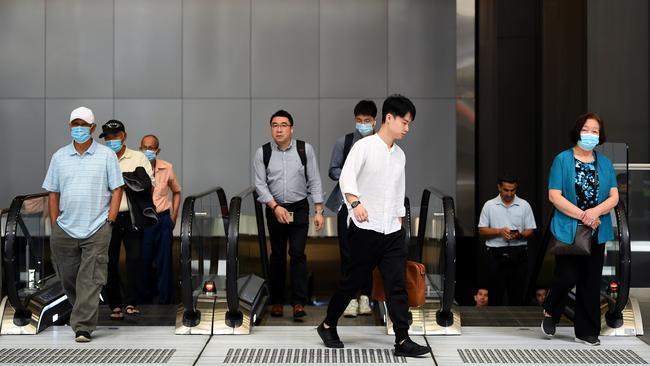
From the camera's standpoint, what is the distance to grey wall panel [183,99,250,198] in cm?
1430

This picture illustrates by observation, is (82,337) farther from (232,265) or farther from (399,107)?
(399,107)

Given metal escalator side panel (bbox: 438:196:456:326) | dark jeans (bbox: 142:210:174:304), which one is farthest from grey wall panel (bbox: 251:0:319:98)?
metal escalator side panel (bbox: 438:196:456:326)

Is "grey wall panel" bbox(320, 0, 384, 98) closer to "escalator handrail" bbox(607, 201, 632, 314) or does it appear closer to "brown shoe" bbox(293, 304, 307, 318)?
"brown shoe" bbox(293, 304, 307, 318)

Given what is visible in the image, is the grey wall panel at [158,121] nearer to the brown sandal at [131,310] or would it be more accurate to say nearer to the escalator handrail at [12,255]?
the brown sandal at [131,310]

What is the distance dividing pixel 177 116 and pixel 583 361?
347 inches

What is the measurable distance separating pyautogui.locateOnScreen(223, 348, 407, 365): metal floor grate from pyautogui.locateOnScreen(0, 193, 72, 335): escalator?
6.07ft

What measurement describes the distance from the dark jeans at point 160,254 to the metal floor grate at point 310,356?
336 cm

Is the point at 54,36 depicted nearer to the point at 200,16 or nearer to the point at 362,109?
the point at 200,16

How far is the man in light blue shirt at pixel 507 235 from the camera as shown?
10.6m

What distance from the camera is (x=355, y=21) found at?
14242 mm

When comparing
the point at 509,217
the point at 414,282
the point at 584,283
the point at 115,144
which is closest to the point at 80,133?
the point at 115,144

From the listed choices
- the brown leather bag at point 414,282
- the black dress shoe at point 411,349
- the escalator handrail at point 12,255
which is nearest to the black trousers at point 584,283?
the brown leather bag at point 414,282

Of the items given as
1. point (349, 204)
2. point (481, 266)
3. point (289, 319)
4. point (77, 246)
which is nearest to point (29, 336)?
Result: point (77, 246)

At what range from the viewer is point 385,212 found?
661cm
